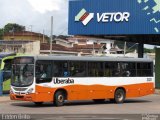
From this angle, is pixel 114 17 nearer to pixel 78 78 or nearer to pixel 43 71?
pixel 78 78

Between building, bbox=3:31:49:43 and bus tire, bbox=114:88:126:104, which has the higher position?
building, bbox=3:31:49:43

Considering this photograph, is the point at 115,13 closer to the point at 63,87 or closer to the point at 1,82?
the point at 1,82

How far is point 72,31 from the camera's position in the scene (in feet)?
134

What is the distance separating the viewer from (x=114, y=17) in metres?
39.9

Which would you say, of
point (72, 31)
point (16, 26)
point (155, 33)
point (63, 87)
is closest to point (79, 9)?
point (72, 31)

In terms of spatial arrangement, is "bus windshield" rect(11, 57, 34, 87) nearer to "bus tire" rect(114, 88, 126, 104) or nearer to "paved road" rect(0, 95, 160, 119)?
"paved road" rect(0, 95, 160, 119)

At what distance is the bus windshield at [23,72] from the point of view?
920 inches

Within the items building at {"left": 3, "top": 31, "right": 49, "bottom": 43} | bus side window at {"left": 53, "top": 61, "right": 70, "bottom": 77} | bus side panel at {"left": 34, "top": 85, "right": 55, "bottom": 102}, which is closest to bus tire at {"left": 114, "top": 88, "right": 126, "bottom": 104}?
bus side window at {"left": 53, "top": 61, "right": 70, "bottom": 77}

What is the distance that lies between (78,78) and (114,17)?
51.0 ft

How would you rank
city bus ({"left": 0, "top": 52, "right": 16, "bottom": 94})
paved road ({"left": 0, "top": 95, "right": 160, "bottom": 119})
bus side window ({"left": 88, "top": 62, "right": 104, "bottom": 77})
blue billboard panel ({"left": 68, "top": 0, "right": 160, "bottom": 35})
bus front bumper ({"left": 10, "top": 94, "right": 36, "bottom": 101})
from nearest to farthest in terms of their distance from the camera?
paved road ({"left": 0, "top": 95, "right": 160, "bottom": 119}), bus front bumper ({"left": 10, "top": 94, "right": 36, "bottom": 101}), bus side window ({"left": 88, "top": 62, "right": 104, "bottom": 77}), city bus ({"left": 0, "top": 52, "right": 16, "bottom": 94}), blue billboard panel ({"left": 68, "top": 0, "right": 160, "bottom": 35})

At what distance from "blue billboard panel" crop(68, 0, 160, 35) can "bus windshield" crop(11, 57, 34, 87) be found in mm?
16756

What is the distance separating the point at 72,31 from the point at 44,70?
17.6 m

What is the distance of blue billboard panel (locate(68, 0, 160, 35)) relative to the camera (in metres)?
38.6

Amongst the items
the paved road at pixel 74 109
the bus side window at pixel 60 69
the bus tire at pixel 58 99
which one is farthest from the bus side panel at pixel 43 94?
the bus side window at pixel 60 69
